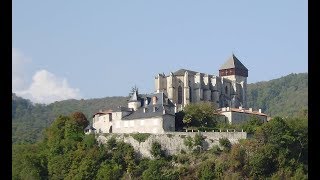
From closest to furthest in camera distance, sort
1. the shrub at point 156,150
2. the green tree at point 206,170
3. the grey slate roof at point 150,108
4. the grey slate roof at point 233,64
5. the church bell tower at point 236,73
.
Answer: the green tree at point 206,170
the shrub at point 156,150
the grey slate roof at point 150,108
the church bell tower at point 236,73
the grey slate roof at point 233,64

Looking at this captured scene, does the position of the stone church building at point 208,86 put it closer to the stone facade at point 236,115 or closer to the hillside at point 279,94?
the stone facade at point 236,115

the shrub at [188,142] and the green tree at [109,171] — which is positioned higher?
the shrub at [188,142]

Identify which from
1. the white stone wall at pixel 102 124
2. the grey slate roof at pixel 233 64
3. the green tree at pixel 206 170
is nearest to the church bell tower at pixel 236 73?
the grey slate roof at pixel 233 64

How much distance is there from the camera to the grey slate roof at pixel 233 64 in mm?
50594

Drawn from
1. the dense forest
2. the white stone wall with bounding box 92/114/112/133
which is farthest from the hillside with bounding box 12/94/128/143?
the white stone wall with bounding box 92/114/112/133

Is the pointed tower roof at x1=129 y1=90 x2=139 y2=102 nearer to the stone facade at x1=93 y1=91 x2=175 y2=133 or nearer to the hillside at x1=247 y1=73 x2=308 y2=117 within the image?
the stone facade at x1=93 y1=91 x2=175 y2=133

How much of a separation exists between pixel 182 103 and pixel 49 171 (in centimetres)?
1048

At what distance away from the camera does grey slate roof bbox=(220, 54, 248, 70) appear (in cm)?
5059

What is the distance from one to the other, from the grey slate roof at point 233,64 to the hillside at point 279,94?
2625 cm

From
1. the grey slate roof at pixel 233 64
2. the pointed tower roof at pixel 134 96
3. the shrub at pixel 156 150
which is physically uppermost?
the grey slate roof at pixel 233 64

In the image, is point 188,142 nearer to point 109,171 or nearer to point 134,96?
point 109,171

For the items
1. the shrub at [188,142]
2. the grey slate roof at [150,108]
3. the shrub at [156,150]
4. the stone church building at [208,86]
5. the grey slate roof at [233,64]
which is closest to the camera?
the shrub at [188,142]

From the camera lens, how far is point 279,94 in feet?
294

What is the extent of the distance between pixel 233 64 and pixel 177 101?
773 cm
